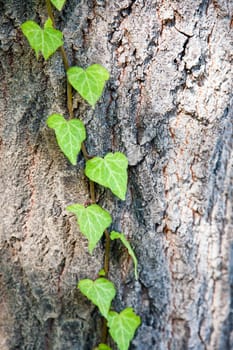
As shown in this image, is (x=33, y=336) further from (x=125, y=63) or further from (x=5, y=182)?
(x=125, y=63)

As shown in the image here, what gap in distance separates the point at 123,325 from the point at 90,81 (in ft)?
2.20

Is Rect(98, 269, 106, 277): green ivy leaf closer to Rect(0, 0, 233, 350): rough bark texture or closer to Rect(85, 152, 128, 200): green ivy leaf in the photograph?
Rect(0, 0, 233, 350): rough bark texture

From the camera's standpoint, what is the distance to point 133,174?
1.30 m

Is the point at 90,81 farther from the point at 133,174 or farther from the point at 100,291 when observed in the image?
the point at 100,291

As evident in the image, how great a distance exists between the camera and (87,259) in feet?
4.40

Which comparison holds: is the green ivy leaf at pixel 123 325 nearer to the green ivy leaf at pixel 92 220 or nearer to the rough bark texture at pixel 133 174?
the rough bark texture at pixel 133 174

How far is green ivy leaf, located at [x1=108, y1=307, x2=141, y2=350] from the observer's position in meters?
1.32

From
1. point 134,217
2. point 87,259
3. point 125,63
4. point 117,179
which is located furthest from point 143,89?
point 87,259

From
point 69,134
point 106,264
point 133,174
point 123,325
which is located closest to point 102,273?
point 106,264

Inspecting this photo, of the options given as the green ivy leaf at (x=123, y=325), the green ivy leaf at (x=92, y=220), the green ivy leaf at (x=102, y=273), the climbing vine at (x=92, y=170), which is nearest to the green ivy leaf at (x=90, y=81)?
the climbing vine at (x=92, y=170)

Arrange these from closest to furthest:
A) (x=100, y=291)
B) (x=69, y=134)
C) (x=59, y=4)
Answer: (x=59, y=4)
(x=69, y=134)
(x=100, y=291)

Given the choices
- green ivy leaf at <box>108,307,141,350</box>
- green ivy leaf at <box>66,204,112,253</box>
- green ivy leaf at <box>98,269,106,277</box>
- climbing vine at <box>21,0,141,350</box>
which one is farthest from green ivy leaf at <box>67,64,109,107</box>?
green ivy leaf at <box>108,307,141,350</box>

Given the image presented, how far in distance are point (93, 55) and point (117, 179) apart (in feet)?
1.05

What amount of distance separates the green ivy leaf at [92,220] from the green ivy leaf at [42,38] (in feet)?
1.30
